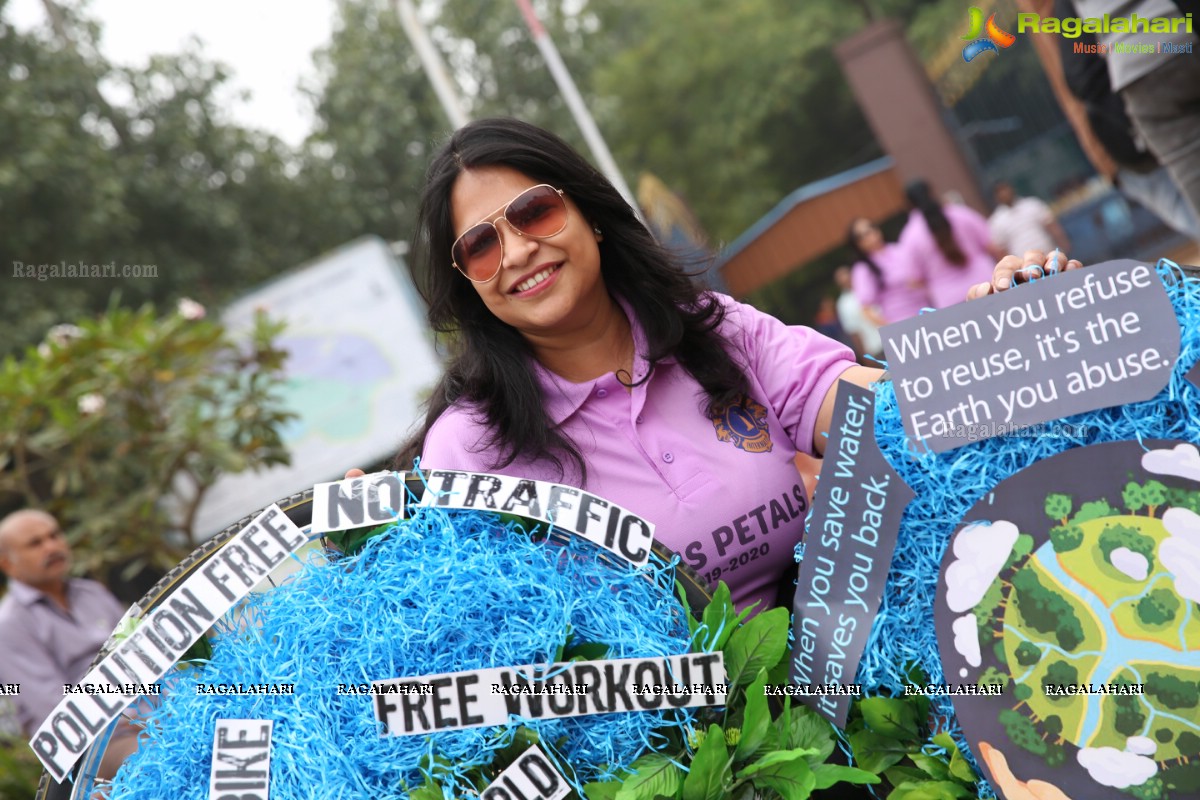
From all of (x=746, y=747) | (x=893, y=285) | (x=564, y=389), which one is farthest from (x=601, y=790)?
(x=893, y=285)

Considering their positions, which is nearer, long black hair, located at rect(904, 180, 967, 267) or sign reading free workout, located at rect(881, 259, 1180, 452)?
sign reading free workout, located at rect(881, 259, 1180, 452)

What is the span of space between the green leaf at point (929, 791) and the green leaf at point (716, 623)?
306 millimetres

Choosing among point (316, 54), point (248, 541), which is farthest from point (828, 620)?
point (316, 54)

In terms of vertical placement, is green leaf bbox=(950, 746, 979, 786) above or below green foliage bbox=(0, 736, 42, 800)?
below

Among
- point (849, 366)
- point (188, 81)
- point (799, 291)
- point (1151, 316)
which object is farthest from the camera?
point (799, 291)

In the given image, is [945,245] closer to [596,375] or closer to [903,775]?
[596,375]

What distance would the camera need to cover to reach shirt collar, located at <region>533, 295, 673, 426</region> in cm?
196

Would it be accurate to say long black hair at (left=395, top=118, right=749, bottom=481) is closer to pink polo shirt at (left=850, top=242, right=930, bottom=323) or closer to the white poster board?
pink polo shirt at (left=850, top=242, right=930, bottom=323)

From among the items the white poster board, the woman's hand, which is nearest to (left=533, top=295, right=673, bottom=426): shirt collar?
the woman's hand

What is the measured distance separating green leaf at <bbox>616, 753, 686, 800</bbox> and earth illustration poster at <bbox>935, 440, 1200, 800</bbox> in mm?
415

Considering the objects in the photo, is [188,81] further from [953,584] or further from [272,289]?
[953,584]

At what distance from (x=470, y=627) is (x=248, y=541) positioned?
36 cm

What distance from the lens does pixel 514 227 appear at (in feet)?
6.14

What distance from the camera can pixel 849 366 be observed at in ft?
6.29
